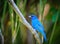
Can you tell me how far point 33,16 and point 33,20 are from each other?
73mm

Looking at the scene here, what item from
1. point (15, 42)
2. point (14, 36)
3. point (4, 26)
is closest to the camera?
point (14, 36)

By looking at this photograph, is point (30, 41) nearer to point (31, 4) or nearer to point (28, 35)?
point (28, 35)

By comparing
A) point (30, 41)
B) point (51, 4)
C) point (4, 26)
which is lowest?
point (30, 41)

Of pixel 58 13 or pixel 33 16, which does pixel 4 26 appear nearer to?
pixel 33 16

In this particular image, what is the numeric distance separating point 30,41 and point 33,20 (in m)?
0.29

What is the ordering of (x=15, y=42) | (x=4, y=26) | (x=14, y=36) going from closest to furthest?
(x=14, y=36) < (x=15, y=42) < (x=4, y=26)

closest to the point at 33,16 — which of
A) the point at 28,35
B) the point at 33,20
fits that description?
the point at 33,20

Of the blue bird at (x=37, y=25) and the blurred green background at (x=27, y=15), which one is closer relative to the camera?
the blue bird at (x=37, y=25)

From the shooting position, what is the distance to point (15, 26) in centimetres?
263

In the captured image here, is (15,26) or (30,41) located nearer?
(15,26)

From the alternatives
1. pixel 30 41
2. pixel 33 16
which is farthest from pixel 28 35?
pixel 33 16

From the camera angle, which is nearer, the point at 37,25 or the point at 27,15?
the point at 37,25

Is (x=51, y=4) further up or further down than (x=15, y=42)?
further up

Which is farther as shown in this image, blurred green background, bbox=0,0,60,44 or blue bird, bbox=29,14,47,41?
blurred green background, bbox=0,0,60,44
